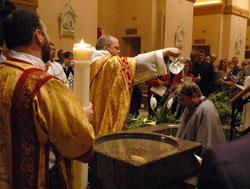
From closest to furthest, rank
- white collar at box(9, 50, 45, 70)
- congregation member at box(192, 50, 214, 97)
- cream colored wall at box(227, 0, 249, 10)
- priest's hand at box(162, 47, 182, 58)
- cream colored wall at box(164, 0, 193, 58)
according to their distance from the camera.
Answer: white collar at box(9, 50, 45, 70) → priest's hand at box(162, 47, 182, 58) → congregation member at box(192, 50, 214, 97) → cream colored wall at box(164, 0, 193, 58) → cream colored wall at box(227, 0, 249, 10)

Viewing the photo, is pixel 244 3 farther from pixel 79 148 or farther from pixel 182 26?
pixel 79 148

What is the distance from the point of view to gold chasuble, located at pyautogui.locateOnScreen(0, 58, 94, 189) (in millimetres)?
1361

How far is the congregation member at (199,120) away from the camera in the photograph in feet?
11.0

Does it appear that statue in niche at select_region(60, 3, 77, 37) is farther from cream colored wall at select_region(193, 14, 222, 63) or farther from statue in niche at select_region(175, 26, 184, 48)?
cream colored wall at select_region(193, 14, 222, 63)

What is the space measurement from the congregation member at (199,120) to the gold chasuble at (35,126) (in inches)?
84.9

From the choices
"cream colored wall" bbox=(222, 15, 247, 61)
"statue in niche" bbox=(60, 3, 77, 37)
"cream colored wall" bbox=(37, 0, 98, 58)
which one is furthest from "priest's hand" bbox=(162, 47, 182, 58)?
"cream colored wall" bbox=(222, 15, 247, 61)

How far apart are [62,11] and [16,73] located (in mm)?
7166

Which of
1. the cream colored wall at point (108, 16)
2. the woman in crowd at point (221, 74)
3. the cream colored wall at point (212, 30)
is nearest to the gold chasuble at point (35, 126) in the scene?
the woman in crowd at point (221, 74)

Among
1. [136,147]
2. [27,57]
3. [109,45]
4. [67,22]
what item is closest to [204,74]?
[67,22]

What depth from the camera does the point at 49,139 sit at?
1.42 meters

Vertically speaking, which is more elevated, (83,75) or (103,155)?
(83,75)

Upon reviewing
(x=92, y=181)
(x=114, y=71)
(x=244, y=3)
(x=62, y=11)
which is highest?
(x=244, y=3)

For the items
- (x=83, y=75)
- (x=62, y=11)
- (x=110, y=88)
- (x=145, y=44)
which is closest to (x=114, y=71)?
(x=110, y=88)

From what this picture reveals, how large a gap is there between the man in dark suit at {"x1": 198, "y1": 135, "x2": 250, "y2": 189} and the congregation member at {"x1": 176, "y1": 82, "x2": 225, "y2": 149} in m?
2.80
